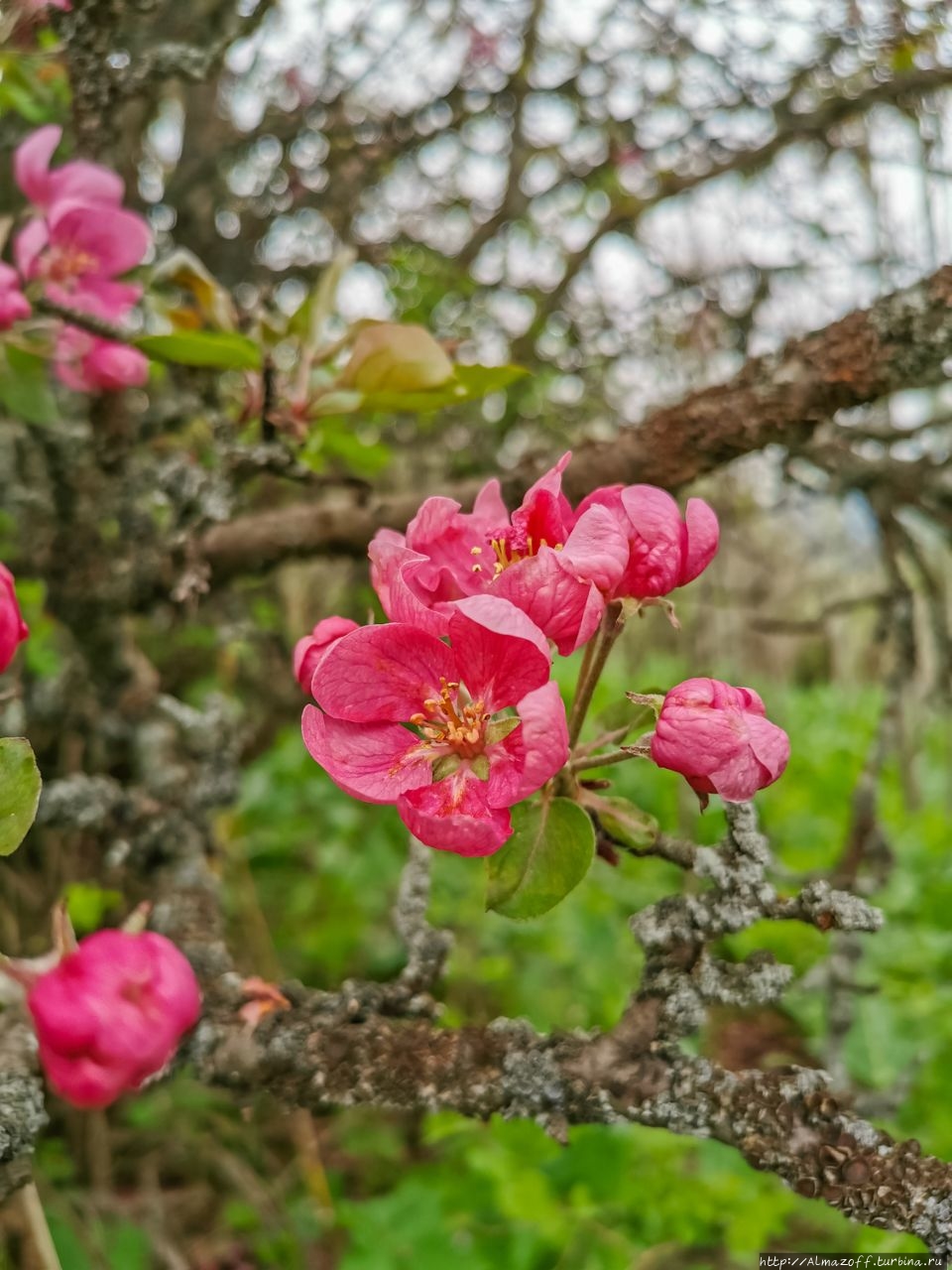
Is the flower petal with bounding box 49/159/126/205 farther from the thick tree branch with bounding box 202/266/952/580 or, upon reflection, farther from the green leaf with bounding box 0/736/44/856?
the green leaf with bounding box 0/736/44/856

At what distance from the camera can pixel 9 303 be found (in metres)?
1.09

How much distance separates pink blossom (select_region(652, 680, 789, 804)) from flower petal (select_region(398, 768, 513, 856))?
125 mm

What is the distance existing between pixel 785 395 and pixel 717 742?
0.64m

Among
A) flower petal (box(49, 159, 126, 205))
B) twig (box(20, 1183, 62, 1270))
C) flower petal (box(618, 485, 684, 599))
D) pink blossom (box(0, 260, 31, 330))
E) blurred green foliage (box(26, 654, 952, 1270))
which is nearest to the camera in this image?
flower petal (box(618, 485, 684, 599))

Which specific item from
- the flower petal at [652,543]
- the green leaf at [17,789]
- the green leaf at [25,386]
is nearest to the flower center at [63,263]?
the green leaf at [25,386]

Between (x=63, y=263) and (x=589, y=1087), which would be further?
(x=63, y=263)

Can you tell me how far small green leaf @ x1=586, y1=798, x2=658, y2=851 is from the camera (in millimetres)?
787

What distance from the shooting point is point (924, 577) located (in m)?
1.66

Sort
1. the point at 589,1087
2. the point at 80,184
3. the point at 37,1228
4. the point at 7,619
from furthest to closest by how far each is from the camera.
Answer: the point at 80,184 < the point at 37,1228 < the point at 589,1087 < the point at 7,619

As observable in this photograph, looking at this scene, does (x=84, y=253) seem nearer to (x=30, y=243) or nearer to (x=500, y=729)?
(x=30, y=243)

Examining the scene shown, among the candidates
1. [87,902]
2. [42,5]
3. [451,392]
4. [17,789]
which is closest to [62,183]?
[42,5]

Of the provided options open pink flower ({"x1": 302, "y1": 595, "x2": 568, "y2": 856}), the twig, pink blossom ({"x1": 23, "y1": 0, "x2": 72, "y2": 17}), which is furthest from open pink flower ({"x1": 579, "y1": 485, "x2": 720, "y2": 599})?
pink blossom ({"x1": 23, "y1": 0, "x2": 72, "y2": 17})

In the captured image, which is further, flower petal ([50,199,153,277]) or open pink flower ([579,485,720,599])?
flower petal ([50,199,153,277])

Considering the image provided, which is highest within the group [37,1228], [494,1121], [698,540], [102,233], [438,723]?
[102,233]
